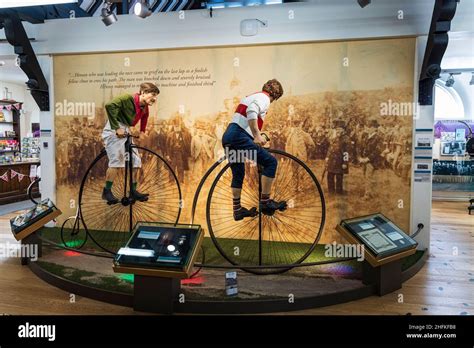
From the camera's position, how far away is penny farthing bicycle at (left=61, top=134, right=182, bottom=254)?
5699mm

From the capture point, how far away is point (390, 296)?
3.94m

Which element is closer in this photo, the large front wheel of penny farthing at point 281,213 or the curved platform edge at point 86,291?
the curved platform edge at point 86,291

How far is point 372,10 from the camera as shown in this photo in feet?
16.8

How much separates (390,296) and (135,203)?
352 centimetres

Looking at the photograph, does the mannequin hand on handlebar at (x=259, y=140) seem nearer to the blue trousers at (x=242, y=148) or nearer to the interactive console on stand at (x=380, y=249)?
the blue trousers at (x=242, y=148)

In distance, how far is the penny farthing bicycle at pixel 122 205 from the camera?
570 centimetres

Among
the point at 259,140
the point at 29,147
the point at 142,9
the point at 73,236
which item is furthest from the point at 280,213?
the point at 29,147

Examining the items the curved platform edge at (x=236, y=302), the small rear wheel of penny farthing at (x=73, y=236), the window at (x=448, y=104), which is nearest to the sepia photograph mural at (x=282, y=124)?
the small rear wheel of penny farthing at (x=73, y=236)

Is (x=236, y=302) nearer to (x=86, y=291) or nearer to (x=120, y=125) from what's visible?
(x=86, y=291)

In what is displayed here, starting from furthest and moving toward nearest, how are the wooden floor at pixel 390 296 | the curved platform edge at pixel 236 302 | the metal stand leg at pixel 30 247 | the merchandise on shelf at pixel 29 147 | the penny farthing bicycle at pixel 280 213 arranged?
1. the merchandise on shelf at pixel 29 147
2. the penny farthing bicycle at pixel 280 213
3. the metal stand leg at pixel 30 247
4. the wooden floor at pixel 390 296
5. the curved platform edge at pixel 236 302

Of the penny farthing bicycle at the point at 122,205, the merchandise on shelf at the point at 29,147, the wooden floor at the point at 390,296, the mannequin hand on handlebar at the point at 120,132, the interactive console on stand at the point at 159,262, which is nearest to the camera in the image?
the interactive console on stand at the point at 159,262

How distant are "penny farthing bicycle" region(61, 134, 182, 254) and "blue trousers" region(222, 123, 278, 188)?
4.79 ft

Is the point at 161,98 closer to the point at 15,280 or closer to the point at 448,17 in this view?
the point at 15,280

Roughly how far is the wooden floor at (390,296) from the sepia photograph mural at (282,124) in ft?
2.59
